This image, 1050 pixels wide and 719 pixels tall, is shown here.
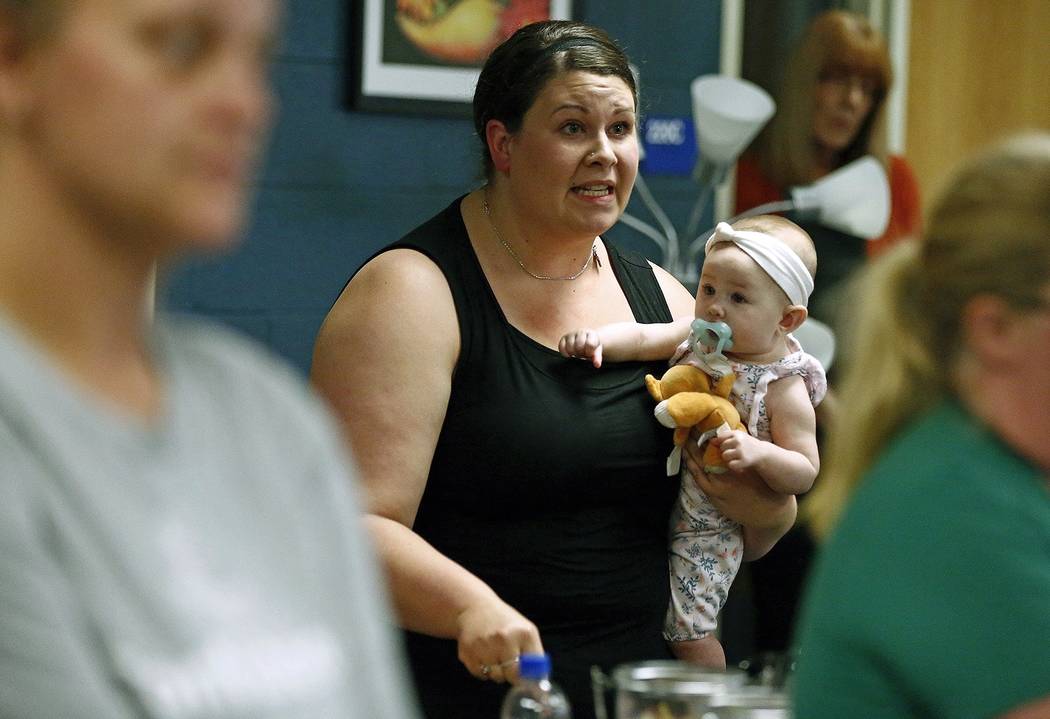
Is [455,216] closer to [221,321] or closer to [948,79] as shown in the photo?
[221,321]

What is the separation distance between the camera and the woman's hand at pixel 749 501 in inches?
79.0

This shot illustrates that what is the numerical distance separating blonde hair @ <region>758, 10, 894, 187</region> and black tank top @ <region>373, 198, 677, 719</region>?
6.06 feet

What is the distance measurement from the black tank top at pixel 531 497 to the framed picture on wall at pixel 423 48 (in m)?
1.60

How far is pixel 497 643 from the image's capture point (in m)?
1.53

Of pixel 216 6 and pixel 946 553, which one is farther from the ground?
pixel 216 6

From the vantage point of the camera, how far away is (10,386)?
0.64 metres

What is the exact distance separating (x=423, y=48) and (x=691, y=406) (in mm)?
1865

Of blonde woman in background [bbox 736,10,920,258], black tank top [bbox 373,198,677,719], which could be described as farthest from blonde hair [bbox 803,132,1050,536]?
blonde woman in background [bbox 736,10,920,258]

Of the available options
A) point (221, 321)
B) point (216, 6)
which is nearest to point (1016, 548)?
point (216, 6)

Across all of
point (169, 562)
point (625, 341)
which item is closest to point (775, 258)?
point (625, 341)

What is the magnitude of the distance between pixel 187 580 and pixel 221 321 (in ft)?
9.09

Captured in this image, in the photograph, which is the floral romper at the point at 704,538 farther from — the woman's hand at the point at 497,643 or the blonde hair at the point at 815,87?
the blonde hair at the point at 815,87

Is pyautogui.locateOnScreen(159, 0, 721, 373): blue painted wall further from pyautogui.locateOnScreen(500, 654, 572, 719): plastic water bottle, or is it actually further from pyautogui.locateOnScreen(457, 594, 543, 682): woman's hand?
pyautogui.locateOnScreen(500, 654, 572, 719): plastic water bottle

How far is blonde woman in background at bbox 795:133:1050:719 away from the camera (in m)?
1.10
